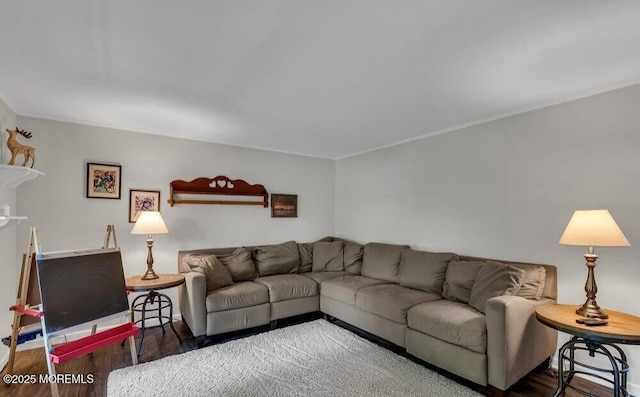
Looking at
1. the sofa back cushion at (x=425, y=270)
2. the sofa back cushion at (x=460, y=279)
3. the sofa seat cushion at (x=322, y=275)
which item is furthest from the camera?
the sofa seat cushion at (x=322, y=275)

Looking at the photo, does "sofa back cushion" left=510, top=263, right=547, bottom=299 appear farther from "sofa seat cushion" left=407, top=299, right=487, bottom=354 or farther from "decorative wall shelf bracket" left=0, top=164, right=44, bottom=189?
"decorative wall shelf bracket" left=0, top=164, right=44, bottom=189

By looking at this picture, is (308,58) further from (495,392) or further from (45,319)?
(495,392)

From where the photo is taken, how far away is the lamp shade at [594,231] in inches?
78.6

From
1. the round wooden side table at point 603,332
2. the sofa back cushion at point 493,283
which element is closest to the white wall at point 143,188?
the sofa back cushion at point 493,283

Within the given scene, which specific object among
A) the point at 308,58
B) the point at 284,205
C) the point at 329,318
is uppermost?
the point at 308,58

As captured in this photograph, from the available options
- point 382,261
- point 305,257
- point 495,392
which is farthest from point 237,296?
point 495,392

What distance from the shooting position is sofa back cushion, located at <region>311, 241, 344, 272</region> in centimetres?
450

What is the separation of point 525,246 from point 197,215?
3.72 metres

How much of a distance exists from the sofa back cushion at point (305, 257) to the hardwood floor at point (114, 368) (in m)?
1.19

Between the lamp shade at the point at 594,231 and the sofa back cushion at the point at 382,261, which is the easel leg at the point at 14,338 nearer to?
the sofa back cushion at the point at 382,261

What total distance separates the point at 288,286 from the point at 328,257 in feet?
3.20

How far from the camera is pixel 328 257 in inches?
180

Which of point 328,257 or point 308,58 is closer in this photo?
point 308,58

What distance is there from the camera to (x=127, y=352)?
300cm
